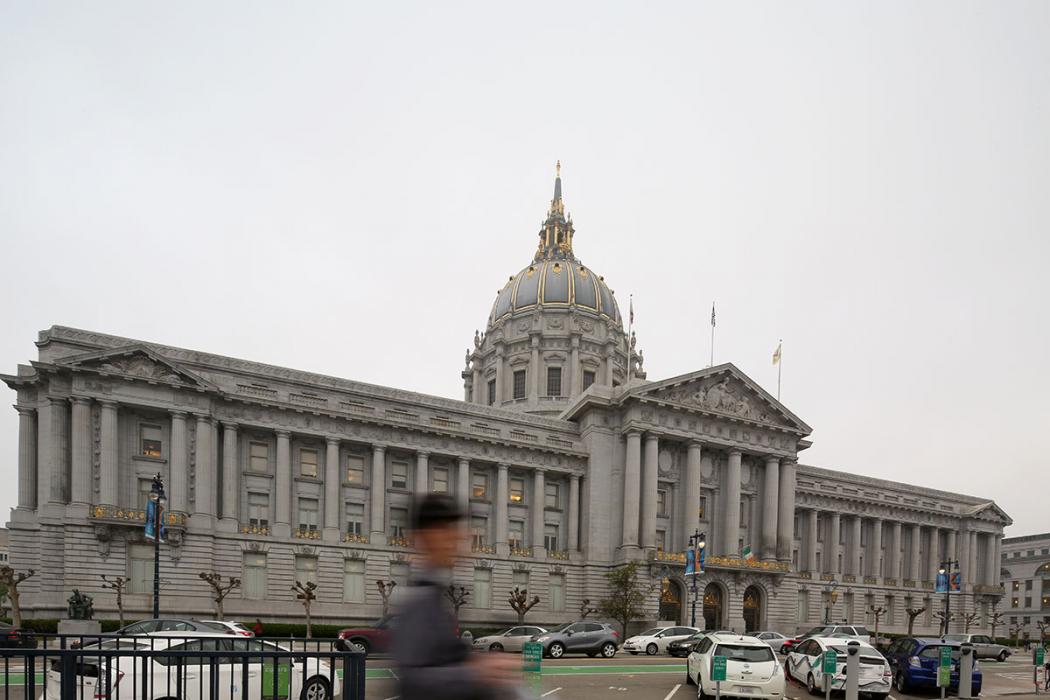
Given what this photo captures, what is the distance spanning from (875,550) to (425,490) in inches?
1980

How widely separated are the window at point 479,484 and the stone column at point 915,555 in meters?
50.7

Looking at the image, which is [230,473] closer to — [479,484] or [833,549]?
[479,484]

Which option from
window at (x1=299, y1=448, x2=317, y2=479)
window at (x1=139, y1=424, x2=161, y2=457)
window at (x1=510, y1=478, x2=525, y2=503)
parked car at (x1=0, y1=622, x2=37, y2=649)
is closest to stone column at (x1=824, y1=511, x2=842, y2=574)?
window at (x1=510, y1=478, x2=525, y2=503)

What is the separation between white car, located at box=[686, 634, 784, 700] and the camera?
54.1 feet

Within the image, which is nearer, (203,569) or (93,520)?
(93,520)

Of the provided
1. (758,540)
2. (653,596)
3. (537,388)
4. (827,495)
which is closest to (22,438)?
(653,596)

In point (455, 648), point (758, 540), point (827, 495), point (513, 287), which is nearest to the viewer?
point (455, 648)

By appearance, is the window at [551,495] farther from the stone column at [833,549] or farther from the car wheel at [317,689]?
the car wheel at [317,689]

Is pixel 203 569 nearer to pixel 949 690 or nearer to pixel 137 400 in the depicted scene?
pixel 137 400

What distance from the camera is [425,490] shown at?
2232 inches

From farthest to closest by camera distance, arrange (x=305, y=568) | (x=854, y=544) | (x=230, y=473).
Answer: (x=854, y=544), (x=305, y=568), (x=230, y=473)

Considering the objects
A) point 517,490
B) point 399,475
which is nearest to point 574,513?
point 517,490

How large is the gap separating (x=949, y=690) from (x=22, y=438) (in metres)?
53.2

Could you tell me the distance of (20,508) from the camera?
4531cm
